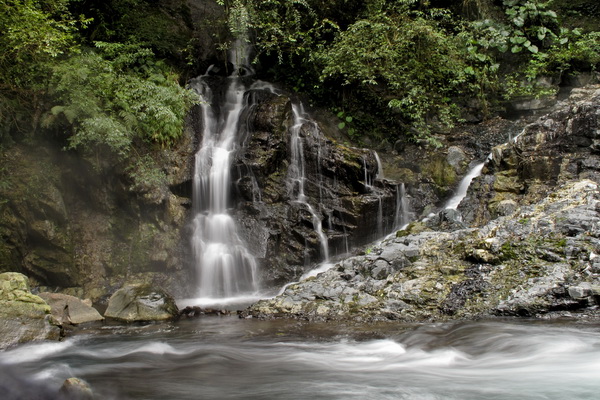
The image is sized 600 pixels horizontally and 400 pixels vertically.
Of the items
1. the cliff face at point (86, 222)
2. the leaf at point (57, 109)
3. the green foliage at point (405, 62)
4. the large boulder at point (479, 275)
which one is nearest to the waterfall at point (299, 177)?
the green foliage at point (405, 62)

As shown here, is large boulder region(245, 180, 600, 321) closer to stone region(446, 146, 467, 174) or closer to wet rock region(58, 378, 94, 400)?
wet rock region(58, 378, 94, 400)

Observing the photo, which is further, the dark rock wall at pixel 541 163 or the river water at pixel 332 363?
the dark rock wall at pixel 541 163

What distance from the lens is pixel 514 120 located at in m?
13.9

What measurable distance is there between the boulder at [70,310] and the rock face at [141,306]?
10.9 inches

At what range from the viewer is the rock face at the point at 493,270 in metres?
6.09

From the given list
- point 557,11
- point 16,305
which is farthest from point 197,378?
point 557,11

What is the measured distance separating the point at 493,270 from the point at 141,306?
6.30 m

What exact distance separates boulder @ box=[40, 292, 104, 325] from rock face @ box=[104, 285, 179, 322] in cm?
28

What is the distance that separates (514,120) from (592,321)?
1003cm

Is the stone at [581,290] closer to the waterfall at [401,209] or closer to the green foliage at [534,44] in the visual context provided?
the waterfall at [401,209]

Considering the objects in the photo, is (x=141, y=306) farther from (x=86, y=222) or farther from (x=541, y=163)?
(x=541, y=163)

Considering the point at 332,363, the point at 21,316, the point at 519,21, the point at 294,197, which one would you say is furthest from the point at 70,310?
the point at 519,21

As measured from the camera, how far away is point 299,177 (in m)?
11.9

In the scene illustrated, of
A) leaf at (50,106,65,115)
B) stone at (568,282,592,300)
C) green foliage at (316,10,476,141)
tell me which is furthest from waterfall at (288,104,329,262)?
stone at (568,282,592,300)
